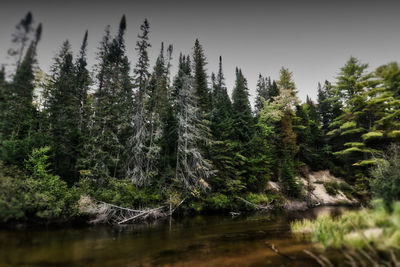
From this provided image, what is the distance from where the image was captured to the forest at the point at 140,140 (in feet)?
47.3

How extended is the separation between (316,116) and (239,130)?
27.7m

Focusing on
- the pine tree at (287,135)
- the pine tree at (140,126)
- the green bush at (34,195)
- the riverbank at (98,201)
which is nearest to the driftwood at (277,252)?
the riverbank at (98,201)

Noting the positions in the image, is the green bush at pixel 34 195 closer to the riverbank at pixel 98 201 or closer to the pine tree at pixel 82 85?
the riverbank at pixel 98 201

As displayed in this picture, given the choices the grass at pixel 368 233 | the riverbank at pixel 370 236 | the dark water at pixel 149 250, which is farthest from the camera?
the dark water at pixel 149 250

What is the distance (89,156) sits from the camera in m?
18.3

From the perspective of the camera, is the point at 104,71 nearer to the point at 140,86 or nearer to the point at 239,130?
the point at 140,86

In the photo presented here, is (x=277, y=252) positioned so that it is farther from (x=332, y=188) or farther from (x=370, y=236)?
(x=332, y=188)

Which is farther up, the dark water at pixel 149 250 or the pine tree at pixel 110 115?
the pine tree at pixel 110 115

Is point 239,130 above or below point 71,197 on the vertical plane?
above

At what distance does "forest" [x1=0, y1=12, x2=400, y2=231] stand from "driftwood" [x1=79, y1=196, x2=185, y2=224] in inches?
15.0

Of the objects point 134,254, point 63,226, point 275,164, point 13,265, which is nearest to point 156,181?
point 63,226

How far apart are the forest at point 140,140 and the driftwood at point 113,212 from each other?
1.25 feet

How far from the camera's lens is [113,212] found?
15.8m

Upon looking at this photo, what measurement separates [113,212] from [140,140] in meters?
7.32
